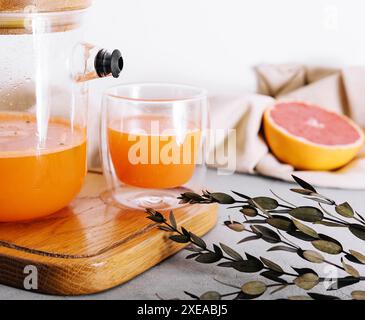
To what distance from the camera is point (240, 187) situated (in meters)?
1.21

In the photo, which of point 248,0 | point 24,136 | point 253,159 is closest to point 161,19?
point 248,0

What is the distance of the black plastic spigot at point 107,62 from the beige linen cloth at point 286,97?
18.1 inches

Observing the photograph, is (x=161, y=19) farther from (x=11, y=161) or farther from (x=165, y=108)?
Result: (x=11, y=161)

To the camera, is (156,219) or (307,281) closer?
(307,281)

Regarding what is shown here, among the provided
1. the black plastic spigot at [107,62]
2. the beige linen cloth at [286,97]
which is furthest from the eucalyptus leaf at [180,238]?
the beige linen cloth at [286,97]

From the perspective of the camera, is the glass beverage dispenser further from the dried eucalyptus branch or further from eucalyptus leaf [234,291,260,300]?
eucalyptus leaf [234,291,260,300]

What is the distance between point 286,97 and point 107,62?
0.68m

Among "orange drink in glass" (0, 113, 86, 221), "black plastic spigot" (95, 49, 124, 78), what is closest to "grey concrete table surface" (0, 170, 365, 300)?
"orange drink in glass" (0, 113, 86, 221)

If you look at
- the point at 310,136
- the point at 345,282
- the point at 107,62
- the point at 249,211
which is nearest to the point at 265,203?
the point at 249,211

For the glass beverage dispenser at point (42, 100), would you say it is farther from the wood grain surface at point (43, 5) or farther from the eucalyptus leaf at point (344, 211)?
the eucalyptus leaf at point (344, 211)

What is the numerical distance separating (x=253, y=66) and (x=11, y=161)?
0.83 meters

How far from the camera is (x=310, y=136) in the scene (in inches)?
51.6

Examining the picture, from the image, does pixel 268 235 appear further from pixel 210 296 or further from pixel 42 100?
pixel 42 100

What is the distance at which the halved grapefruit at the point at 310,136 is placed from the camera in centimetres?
128
